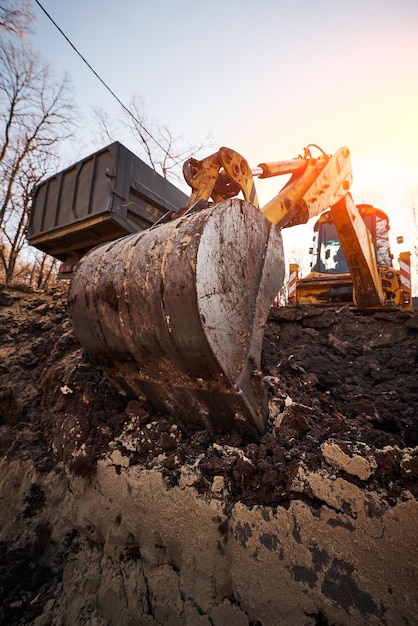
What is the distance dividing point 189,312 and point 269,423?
71 cm

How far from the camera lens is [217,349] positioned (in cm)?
132

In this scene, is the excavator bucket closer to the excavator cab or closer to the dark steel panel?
the excavator cab

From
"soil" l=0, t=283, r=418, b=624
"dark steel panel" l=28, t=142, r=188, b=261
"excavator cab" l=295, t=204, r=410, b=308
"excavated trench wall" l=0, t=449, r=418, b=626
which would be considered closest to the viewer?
"excavated trench wall" l=0, t=449, r=418, b=626

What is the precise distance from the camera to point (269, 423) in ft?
5.05

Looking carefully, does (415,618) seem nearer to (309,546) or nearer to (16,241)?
(309,546)

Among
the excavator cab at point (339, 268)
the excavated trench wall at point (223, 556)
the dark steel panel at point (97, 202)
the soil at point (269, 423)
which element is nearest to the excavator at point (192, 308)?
the soil at point (269, 423)

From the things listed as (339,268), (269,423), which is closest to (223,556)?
(269,423)

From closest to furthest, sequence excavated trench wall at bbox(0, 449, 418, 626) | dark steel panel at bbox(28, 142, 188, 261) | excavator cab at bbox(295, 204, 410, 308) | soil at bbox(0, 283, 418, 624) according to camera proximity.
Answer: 1. excavated trench wall at bbox(0, 449, 418, 626)
2. soil at bbox(0, 283, 418, 624)
3. dark steel panel at bbox(28, 142, 188, 261)
4. excavator cab at bbox(295, 204, 410, 308)

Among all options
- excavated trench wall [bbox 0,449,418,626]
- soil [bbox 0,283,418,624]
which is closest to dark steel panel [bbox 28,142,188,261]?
soil [bbox 0,283,418,624]

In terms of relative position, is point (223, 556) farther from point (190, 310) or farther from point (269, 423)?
point (190, 310)

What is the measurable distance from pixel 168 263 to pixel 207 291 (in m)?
0.22

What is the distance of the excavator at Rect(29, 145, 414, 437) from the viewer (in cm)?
133

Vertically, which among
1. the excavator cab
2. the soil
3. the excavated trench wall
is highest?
the excavator cab

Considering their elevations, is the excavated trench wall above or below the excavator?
below
